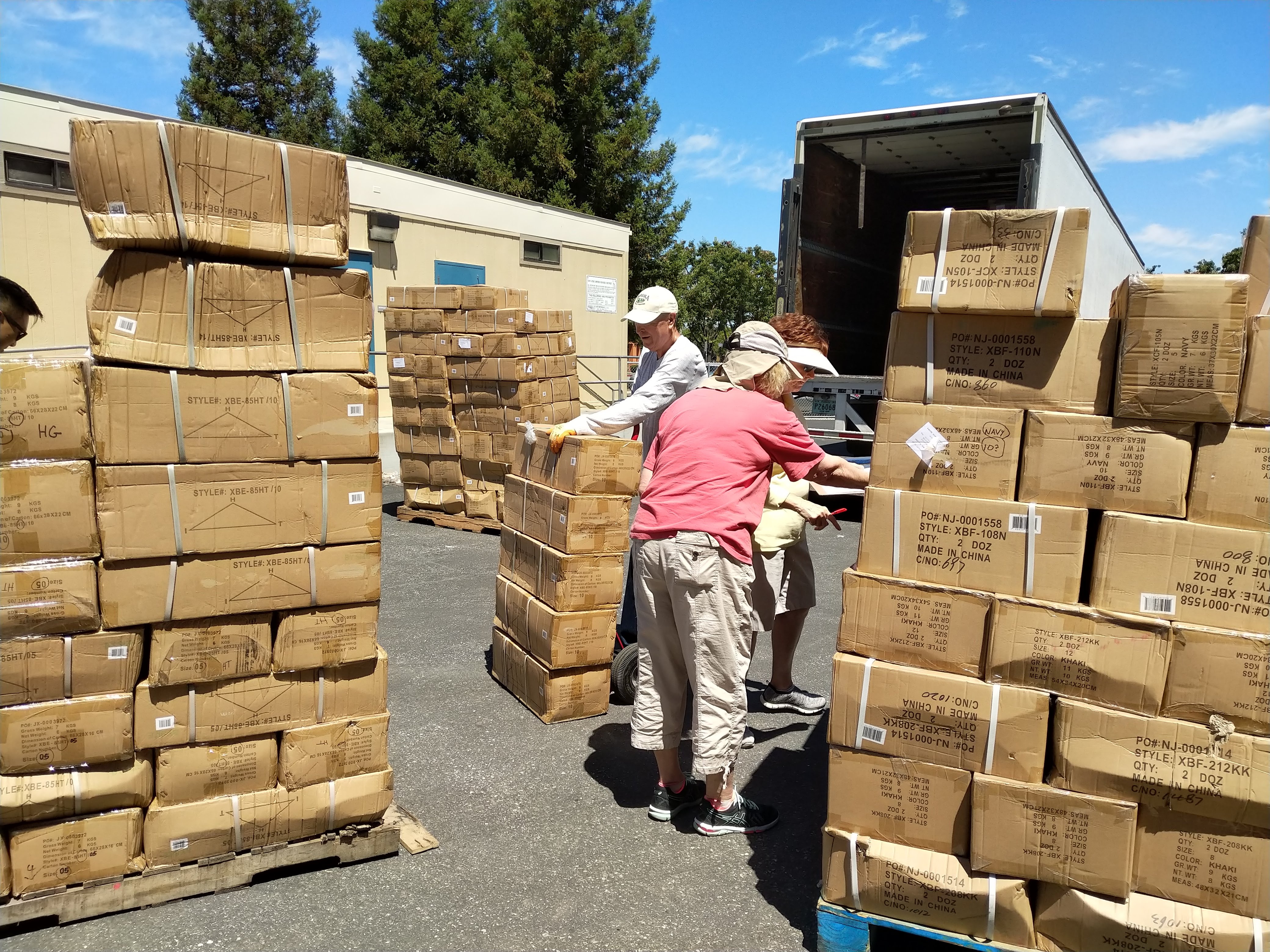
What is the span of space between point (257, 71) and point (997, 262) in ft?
89.2

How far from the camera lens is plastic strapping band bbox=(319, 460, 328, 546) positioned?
301cm

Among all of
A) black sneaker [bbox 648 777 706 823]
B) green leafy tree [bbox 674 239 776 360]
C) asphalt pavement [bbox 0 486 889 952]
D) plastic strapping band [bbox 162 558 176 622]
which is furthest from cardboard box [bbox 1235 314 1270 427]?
green leafy tree [bbox 674 239 776 360]

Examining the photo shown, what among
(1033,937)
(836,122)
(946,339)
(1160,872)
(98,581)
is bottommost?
(1033,937)

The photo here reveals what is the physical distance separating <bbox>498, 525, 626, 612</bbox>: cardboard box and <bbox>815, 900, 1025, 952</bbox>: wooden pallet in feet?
6.53

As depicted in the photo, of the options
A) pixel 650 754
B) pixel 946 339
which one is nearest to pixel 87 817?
pixel 650 754

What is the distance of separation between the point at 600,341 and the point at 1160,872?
16286mm

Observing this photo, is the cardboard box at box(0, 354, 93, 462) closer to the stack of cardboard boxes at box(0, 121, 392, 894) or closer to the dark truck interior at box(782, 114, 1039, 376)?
the stack of cardboard boxes at box(0, 121, 392, 894)

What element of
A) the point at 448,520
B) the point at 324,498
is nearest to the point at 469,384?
the point at 448,520

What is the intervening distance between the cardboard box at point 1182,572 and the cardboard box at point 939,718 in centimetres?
38

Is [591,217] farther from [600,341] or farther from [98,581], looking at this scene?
[98,581]

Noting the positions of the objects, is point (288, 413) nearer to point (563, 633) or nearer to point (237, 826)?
point (237, 826)

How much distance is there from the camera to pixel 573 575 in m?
4.32

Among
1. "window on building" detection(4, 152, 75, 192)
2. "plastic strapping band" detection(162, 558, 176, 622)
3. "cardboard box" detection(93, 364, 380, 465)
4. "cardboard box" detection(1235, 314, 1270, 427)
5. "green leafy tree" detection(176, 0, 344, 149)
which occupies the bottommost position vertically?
"plastic strapping band" detection(162, 558, 176, 622)

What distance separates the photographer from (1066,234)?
2.42 meters
